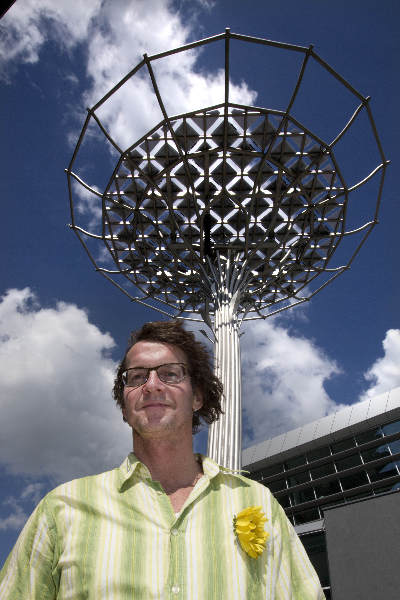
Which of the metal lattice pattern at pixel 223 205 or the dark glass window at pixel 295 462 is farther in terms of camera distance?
the dark glass window at pixel 295 462

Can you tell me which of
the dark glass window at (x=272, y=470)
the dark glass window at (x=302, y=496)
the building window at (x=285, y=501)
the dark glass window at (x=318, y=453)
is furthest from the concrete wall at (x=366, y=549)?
the dark glass window at (x=272, y=470)

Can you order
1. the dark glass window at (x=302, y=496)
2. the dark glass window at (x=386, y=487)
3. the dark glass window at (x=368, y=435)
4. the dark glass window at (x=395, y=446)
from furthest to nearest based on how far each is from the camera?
1. the dark glass window at (x=302, y=496)
2. the dark glass window at (x=368, y=435)
3. the dark glass window at (x=395, y=446)
4. the dark glass window at (x=386, y=487)

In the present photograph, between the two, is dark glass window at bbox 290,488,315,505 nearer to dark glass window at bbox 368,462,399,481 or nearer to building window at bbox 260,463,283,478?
building window at bbox 260,463,283,478

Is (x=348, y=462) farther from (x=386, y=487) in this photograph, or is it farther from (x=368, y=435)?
(x=386, y=487)

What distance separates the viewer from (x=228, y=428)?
40.2 ft

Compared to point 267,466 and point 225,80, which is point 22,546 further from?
point 267,466

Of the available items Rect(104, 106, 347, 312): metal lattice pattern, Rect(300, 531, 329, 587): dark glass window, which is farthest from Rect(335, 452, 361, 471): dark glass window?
Rect(104, 106, 347, 312): metal lattice pattern

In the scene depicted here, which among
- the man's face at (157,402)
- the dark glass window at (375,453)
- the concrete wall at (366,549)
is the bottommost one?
the man's face at (157,402)

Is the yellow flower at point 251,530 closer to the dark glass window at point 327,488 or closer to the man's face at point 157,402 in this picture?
the man's face at point 157,402

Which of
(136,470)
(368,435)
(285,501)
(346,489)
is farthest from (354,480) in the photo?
(136,470)

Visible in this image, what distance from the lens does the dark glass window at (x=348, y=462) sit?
79.8ft

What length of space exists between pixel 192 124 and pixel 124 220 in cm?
462

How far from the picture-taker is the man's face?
2221 mm

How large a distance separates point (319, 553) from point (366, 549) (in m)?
3.09
